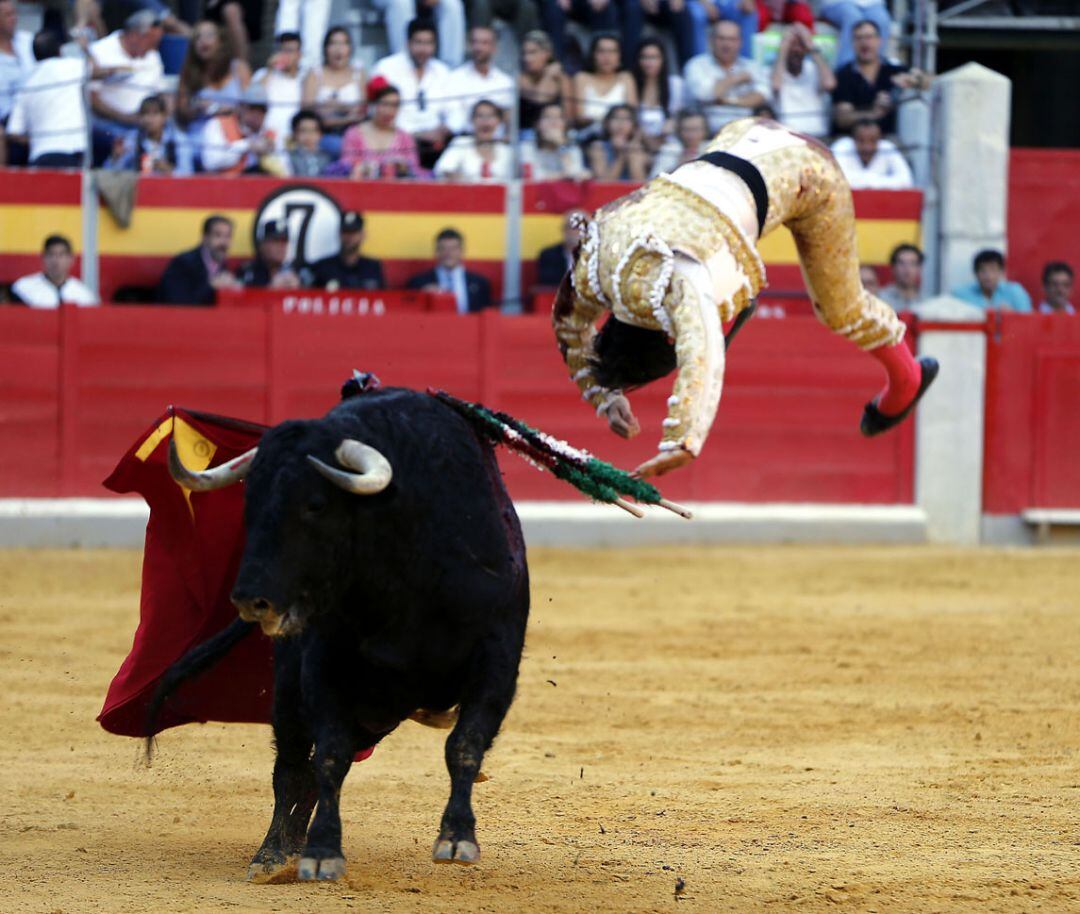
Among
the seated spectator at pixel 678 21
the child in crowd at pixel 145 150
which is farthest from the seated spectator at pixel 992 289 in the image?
the child in crowd at pixel 145 150

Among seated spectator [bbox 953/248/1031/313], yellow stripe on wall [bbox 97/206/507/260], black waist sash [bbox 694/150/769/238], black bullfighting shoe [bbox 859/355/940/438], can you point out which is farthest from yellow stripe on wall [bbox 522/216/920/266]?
black waist sash [bbox 694/150/769/238]

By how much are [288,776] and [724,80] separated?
7628mm

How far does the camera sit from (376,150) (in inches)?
422

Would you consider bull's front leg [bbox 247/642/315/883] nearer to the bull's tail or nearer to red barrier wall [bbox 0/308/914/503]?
the bull's tail

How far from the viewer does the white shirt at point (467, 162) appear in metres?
10.8

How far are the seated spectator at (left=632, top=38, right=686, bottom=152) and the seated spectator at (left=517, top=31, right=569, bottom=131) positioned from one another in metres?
0.44

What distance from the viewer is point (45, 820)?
4.74 meters

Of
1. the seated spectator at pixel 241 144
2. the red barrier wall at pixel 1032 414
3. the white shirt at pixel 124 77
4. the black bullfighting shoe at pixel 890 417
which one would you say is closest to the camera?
the black bullfighting shoe at pixel 890 417

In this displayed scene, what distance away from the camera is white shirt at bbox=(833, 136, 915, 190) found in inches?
438

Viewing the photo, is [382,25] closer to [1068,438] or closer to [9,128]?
[9,128]

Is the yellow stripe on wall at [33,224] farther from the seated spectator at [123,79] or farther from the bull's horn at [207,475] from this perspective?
the bull's horn at [207,475]

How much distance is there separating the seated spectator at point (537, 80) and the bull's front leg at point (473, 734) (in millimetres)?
7140

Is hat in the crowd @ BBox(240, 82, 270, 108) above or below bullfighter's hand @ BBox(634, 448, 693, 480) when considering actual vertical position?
above

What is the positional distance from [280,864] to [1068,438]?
8219 millimetres
